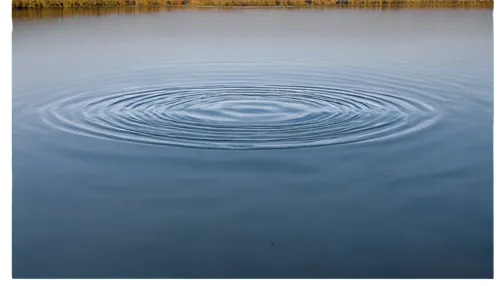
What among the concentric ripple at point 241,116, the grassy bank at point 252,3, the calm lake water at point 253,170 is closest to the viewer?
the calm lake water at point 253,170

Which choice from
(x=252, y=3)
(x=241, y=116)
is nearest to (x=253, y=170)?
(x=241, y=116)

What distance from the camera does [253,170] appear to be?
28.0 ft

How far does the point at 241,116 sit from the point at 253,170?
9.18 ft

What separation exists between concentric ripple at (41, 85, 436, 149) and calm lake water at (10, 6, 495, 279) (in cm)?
5

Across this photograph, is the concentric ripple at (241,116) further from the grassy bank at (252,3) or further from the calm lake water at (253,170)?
the grassy bank at (252,3)

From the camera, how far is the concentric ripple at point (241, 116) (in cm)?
992

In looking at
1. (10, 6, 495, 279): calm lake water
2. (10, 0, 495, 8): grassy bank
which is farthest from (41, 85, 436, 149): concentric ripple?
(10, 0, 495, 8): grassy bank

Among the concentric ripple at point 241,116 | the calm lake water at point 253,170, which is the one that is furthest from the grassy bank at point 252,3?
the concentric ripple at point 241,116

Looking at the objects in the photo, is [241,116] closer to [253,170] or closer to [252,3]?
[253,170]

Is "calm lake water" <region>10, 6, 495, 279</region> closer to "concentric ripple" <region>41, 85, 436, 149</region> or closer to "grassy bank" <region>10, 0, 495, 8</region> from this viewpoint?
"concentric ripple" <region>41, 85, 436, 149</region>

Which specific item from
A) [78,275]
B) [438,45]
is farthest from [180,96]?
[438,45]

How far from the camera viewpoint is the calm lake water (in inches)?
238

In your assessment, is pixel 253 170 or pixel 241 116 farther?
pixel 241 116

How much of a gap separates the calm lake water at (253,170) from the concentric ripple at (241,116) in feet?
0.15
